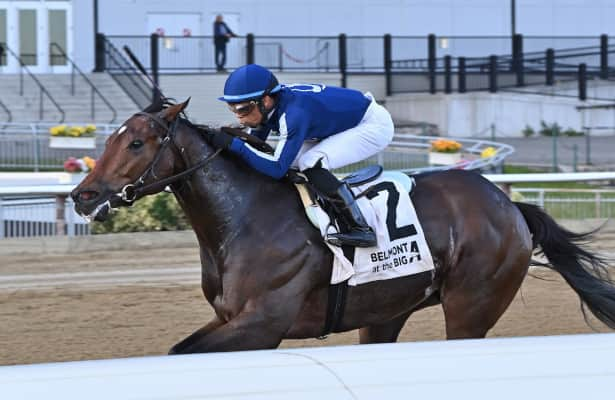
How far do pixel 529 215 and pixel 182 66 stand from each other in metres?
20.5

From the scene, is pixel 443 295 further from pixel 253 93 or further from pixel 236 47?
pixel 236 47

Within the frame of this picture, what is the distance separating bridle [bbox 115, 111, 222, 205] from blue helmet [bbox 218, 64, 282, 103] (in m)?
0.27

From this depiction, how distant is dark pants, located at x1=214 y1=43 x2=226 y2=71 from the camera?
2525 cm

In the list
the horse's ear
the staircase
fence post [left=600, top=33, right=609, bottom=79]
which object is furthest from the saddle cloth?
fence post [left=600, top=33, right=609, bottom=79]

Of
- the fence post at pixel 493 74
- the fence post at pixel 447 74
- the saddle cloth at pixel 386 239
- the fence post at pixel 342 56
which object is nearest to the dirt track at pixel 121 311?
the saddle cloth at pixel 386 239

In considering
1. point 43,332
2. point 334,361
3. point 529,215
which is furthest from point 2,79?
point 334,361

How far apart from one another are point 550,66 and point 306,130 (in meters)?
22.3

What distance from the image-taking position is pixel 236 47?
26.3 metres

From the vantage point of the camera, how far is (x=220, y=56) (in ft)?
83.7

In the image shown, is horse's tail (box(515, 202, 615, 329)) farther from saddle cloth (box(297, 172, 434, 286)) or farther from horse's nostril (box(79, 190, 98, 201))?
horse's nostril (box(79, 190, 98, 201))

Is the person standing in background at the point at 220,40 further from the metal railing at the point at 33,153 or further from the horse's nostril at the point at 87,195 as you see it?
the horse's nostril at the point at 87,195

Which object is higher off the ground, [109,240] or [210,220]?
[210,220]

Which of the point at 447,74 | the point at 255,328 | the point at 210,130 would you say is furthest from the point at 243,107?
the point at 447,74

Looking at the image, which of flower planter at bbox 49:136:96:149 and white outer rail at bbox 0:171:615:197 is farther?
flower planter at bbox 49:136:96:149
